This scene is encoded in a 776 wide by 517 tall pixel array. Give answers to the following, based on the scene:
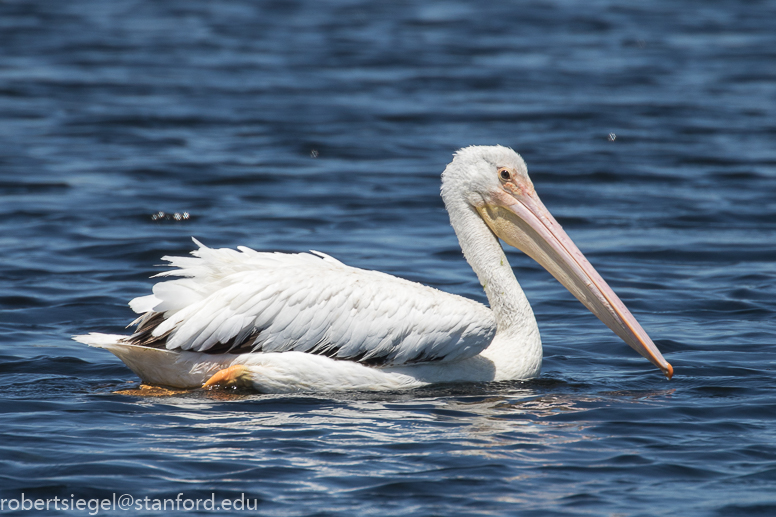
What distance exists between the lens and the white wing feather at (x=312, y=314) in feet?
18.6

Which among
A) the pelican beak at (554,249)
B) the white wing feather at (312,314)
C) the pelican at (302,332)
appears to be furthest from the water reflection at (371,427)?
the pelican beak at (554,249)

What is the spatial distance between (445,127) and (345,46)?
575 cm

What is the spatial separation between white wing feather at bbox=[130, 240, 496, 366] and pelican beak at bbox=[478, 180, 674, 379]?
73 centimetres

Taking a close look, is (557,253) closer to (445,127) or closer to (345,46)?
(445,127)

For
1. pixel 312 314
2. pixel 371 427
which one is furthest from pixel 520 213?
pixel 371 427

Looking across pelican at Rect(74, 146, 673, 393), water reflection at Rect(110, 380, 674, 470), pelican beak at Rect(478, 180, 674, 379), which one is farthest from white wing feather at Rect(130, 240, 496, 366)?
pelican beak at Rect(478, 180, 674, 379)

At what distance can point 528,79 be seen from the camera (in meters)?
17.9

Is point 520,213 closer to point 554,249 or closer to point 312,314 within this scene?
point 554,249

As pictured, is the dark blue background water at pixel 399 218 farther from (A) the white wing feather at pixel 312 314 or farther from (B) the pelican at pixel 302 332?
(A) the white wing feather at pixel 312 314

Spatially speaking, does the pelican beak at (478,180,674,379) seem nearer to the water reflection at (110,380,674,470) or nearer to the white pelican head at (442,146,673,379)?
the white pelican head at (442,146,673,379)

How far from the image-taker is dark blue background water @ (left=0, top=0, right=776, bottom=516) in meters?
4.70

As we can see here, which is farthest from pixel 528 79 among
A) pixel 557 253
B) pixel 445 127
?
pixel 557 253

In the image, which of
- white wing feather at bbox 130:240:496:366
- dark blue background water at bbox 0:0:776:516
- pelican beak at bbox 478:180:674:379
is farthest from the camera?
pelican beak at bbox 478:180:674:379

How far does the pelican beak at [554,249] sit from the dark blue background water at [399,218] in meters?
0.36
